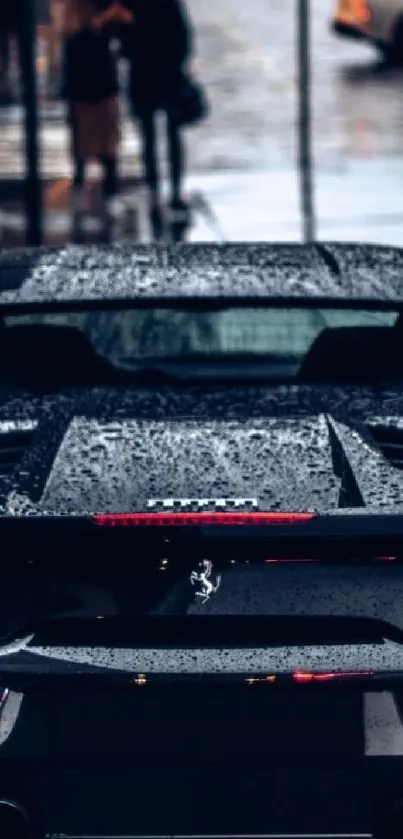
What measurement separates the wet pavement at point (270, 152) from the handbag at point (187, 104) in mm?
582

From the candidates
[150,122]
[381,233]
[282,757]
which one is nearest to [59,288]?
[282,757]

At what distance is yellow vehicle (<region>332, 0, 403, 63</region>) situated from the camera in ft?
109

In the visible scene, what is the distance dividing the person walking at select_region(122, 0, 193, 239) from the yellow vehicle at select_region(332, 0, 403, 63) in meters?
15.4

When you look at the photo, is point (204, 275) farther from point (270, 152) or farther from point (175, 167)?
point (270, 152)

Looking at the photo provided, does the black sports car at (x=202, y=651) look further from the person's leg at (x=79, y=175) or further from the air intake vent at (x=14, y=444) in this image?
the person's leg at (x=79, y=175)

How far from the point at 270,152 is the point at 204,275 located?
1676cm

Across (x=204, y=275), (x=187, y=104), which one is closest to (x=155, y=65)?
(x=187, y=104)

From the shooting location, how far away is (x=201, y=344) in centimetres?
570

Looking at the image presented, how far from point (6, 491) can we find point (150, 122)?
45.9 feet

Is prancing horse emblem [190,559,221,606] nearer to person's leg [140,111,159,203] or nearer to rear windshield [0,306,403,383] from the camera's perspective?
rear windshield [0,306,403,383]

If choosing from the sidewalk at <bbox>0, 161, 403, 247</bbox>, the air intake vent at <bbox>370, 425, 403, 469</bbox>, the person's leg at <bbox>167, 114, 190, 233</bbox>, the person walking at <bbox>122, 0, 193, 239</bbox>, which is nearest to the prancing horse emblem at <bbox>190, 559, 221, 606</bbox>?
the air intake vent at <bbox>370, 425, 403, 469</bbox>

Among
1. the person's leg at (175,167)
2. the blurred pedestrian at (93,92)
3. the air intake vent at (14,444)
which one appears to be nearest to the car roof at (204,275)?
the air intake vent at (14,444)

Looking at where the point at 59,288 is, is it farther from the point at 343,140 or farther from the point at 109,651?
the point at 343,140

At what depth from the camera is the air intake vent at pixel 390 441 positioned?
14.5ft
